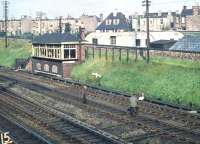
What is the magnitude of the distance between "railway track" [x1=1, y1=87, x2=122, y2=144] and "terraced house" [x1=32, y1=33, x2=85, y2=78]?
14.1 m

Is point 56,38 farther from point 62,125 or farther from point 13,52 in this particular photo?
point 13,52

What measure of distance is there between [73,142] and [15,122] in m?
6.16

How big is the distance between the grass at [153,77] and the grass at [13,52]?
962 inches

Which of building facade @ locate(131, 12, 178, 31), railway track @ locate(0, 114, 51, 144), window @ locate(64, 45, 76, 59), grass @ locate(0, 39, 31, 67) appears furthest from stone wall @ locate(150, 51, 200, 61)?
building facade @ locate(131, 12, 178, 31)

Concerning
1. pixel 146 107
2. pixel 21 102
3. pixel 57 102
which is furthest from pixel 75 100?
pixel 146 107

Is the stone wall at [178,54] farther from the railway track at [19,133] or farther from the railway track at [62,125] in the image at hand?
the railway track at [19,133]

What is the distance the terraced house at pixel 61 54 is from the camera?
44625 mm

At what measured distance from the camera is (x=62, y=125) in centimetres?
2241

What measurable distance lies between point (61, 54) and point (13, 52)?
1180 inches

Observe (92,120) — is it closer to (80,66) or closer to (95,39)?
(80,66)

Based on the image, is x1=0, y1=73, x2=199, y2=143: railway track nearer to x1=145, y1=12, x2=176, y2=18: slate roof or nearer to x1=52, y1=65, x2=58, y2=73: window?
x1=52, y1=65, x2=58, y2=73: window

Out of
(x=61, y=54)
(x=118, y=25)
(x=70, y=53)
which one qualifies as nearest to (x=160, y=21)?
(x=118, y=25)

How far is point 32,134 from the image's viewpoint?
20359mm

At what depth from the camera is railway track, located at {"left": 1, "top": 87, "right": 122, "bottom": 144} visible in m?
19.2
